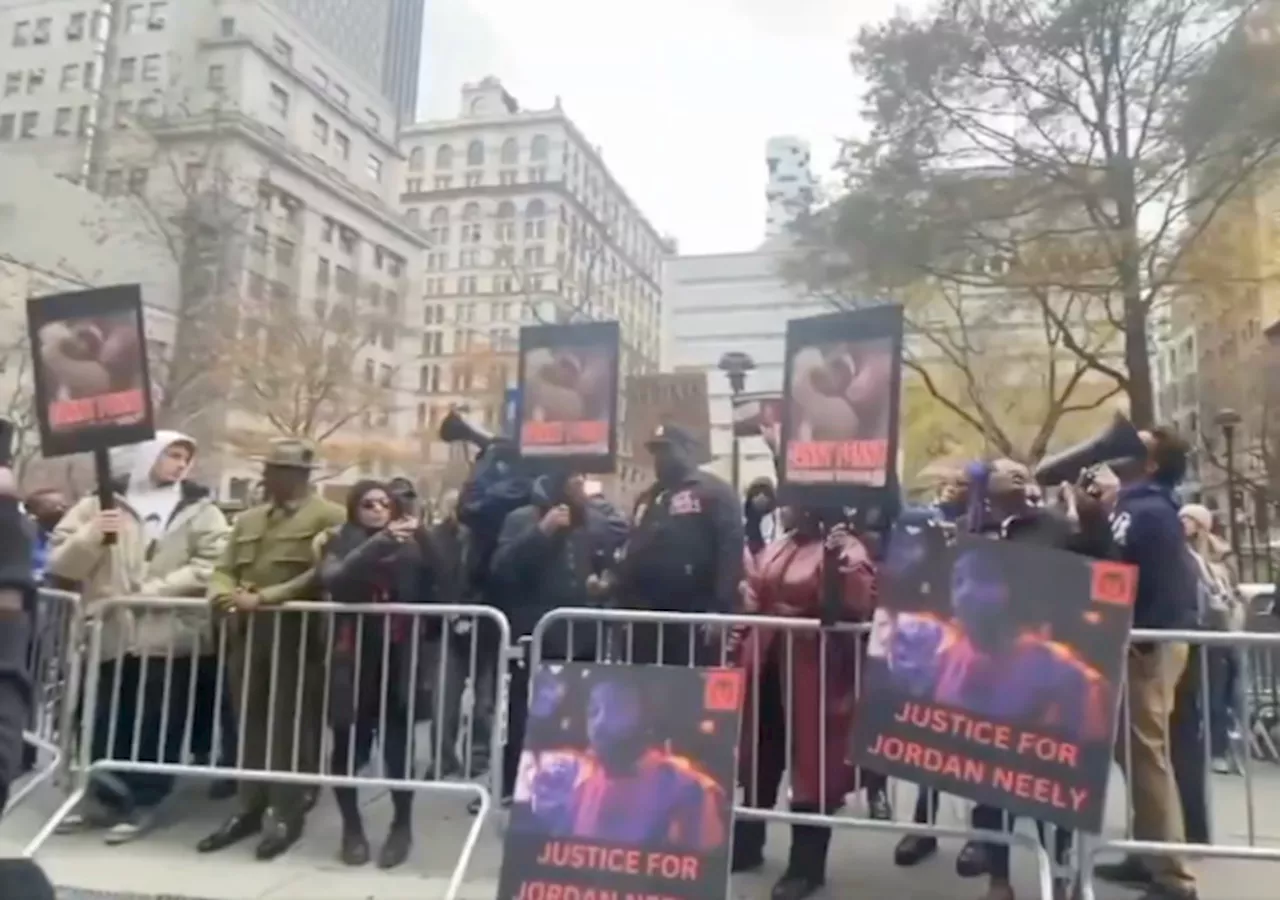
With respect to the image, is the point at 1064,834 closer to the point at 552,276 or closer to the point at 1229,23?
the point at 1229,23

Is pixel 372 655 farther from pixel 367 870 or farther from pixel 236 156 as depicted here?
pixel 236 156

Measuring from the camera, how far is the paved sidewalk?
151 inches

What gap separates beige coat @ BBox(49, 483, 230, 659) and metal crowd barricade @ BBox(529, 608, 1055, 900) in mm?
1540

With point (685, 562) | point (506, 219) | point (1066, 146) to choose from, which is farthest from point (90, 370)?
point (506, 219)

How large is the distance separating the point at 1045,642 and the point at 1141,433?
1.30 m

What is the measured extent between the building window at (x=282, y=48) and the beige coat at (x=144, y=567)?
33.3m

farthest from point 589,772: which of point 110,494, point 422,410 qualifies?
point 422,410

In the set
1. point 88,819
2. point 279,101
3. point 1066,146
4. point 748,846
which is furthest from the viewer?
point 279,101

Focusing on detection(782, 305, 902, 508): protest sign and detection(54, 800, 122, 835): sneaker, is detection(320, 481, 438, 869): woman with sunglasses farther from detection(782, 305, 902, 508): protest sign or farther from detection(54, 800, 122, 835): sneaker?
detection(782, 305, 902, 508): protest sign

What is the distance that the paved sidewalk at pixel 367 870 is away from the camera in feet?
12.5

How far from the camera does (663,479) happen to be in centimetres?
452

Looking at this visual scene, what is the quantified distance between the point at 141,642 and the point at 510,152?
129 feet

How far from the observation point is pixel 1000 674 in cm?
325

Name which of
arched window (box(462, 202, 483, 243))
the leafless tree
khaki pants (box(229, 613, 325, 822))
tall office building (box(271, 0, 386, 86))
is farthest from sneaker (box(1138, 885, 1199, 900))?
tall office building (box(271, 0, 386, 86))
